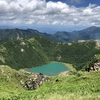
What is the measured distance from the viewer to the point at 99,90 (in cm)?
3844

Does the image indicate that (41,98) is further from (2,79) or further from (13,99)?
(2,79)

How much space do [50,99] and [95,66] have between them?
543 feet

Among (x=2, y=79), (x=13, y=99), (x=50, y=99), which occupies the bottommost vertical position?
(x=2, y=79)

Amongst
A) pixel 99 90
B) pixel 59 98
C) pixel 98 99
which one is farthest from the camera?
pixel 99 90

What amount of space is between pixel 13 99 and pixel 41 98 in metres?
7.56

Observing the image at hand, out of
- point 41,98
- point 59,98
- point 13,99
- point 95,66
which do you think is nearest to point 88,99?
point 59,98

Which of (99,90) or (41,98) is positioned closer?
(41,98)

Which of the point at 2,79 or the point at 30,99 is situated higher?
the point at 30,99

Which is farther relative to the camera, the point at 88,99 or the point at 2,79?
the point at 2,79

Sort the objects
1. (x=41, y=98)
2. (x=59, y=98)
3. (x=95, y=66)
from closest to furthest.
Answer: (x=59, y=98)
(x=41, y=98)
(x=95, y=66)

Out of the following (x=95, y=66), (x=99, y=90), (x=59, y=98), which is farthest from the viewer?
(x=95, y=66)

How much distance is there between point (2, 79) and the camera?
19675cm

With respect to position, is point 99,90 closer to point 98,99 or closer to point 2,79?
point 98,99

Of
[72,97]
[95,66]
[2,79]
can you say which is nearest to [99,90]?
[72,97]
